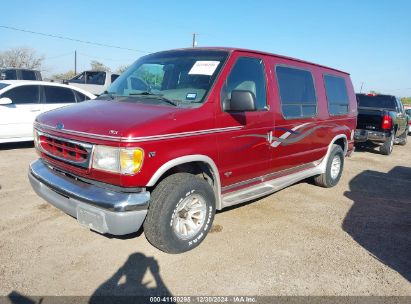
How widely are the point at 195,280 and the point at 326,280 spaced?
125cm

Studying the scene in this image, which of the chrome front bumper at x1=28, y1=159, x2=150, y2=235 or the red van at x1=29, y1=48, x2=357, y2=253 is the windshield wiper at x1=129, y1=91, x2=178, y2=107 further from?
the chrome front bumper at x1=28, y1=159, x2=150, y2=235

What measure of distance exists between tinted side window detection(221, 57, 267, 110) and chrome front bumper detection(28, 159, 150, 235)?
1434 millimetres

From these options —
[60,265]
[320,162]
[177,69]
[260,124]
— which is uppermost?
[177,69]

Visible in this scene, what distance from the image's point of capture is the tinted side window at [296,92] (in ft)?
15.5

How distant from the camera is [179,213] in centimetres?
358

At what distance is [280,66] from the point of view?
476 centimetres

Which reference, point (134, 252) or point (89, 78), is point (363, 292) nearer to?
point (134, 252)

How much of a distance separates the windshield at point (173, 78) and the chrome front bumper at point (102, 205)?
44.0 inches

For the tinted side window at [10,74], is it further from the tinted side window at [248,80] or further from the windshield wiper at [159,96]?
the tinted side window at [248,80]

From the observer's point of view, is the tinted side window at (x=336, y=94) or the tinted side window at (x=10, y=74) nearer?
the tinted side window at (x=336, y=94)

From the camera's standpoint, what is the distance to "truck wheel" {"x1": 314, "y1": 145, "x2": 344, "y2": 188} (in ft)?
20.3

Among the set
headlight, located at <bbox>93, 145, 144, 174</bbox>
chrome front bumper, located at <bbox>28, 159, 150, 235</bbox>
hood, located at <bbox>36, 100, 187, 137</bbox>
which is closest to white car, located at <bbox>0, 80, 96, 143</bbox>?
hood, located at <bbox>36, 100, 187, 137</bbox>

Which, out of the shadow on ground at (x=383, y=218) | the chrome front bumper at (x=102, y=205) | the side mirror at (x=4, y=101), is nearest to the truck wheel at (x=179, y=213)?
the chrome front bumper at (x=102, y=205)

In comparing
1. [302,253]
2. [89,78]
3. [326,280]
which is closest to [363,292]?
[326,280]
